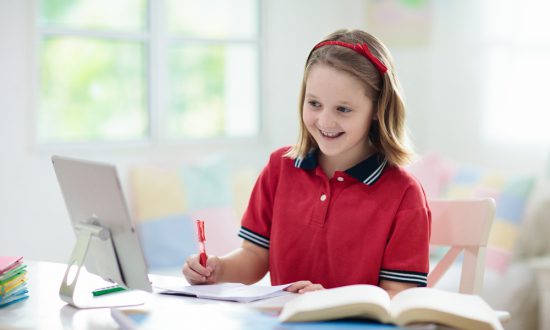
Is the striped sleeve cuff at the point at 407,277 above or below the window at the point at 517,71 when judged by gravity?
below

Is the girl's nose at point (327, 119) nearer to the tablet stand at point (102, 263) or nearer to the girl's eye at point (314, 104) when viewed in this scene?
the girl's eye at point (314, 104)

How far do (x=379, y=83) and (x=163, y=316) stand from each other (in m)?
0.68

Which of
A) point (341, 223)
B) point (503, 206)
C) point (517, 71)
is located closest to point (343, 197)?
point (341, 223)

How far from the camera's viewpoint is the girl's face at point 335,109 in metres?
1.68

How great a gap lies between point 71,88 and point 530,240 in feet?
6.37

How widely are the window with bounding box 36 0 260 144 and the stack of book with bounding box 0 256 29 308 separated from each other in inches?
60.8

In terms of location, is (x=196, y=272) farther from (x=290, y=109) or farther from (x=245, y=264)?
(x=290, y=109)

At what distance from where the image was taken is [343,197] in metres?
1.76

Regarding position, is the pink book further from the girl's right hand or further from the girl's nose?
the girl's nose

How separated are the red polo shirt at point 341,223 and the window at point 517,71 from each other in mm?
1828

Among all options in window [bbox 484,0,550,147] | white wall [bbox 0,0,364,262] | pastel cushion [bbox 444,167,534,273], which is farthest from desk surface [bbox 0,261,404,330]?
window [bbox 484,0,550,147]

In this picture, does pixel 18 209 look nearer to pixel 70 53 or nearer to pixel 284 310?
pixel 70 53

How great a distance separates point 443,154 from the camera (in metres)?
3.72

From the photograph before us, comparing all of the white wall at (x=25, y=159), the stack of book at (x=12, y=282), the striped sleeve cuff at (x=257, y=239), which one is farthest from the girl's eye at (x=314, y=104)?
the white wall at (x=25, y=159)
